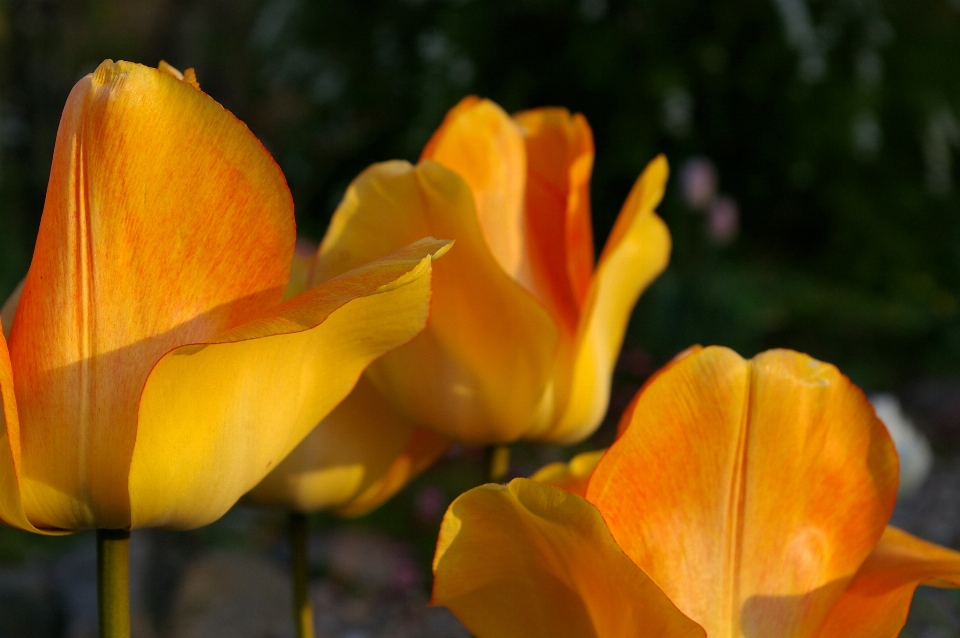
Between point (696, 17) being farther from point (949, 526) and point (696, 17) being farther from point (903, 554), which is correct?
point (903, 554)

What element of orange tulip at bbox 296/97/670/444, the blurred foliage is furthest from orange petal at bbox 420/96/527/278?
the blurred foliage

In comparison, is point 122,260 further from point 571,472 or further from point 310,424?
point 571,472

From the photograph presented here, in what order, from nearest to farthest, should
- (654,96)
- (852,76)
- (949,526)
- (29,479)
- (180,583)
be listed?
(29,479), (180,583), (949,526), (654,96), (852,76)

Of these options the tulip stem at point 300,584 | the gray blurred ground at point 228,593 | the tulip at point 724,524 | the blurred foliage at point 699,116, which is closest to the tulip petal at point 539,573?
the tulip at point 724,524

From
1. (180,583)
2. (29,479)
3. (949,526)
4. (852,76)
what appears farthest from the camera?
(852,76)

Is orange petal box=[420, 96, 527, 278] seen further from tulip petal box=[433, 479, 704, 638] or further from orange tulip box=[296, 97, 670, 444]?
tulip petal box=[433, 479, 704, 638]

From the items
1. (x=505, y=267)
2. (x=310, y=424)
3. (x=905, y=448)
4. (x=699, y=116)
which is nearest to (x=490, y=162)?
(x=505, y=267)

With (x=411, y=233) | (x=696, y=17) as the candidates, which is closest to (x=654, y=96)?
(x=696, y=17)
